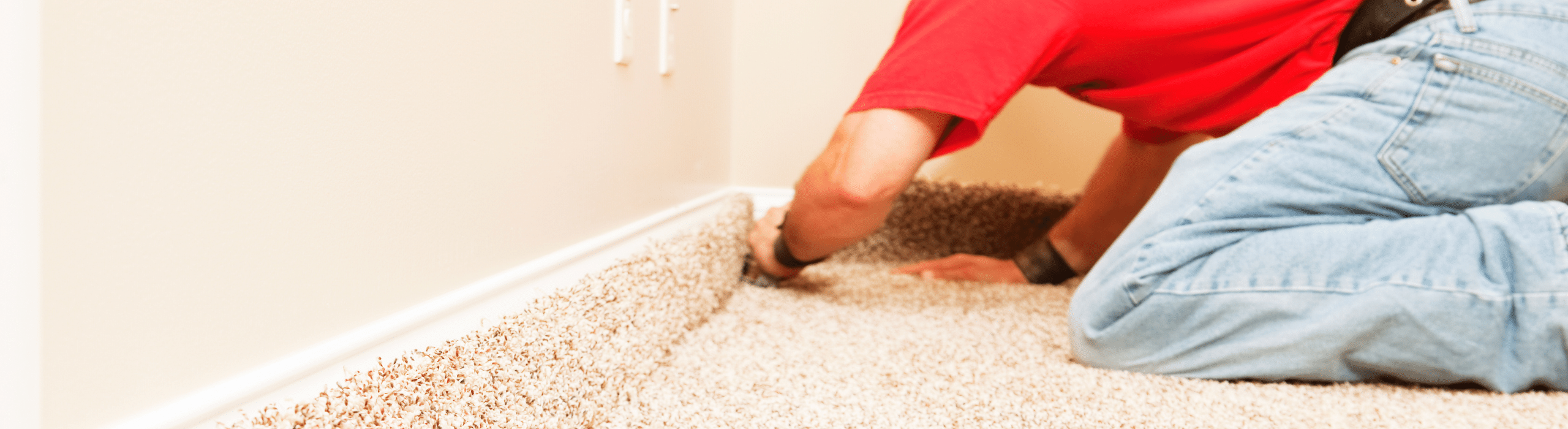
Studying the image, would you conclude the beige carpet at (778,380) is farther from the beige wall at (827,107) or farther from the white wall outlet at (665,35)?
the beige wall at (827,107)

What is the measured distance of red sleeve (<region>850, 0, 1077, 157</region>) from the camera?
0.77 metres

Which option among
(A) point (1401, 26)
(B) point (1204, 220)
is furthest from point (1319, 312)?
(A) point (1401, 26)

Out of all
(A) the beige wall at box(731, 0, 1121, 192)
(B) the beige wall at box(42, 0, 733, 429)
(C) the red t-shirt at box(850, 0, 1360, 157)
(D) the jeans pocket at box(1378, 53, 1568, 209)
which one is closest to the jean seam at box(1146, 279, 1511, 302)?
(D) the jeans pocket at box(1378, 53, 1568, 209)

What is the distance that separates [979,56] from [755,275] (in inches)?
17.7

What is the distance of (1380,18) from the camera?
2.35 feet

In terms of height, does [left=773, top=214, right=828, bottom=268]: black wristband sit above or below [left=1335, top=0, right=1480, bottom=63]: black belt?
below

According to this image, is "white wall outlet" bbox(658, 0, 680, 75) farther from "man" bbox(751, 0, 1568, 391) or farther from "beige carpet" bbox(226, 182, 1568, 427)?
"man" bbox(751, 0, 1568, 391)

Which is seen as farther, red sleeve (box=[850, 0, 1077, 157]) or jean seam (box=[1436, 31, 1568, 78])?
red sleeve (box=[850, 0, 1077, 157])

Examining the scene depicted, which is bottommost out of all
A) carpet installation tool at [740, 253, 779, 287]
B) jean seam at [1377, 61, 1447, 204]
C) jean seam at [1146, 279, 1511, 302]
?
carpet installation tool at [740, 253, 779, 287]

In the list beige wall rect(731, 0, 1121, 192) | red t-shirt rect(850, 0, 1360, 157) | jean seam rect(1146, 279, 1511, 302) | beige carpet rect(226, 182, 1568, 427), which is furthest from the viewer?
beige wall rect(731, 0, 1121, 192)

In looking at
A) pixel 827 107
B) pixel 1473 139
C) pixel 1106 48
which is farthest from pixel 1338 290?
pixel 827 107

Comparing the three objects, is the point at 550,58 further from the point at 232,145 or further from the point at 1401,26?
the point at 1401,26

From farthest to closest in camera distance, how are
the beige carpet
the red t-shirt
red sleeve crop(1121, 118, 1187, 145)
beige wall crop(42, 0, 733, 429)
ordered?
red sleeve crop(1121, 118, 1187, 145), the red t-shirt, the beige carpet, beige wall crop(42, 0, 733, 429)

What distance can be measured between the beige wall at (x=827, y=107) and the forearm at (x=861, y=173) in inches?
18.6
